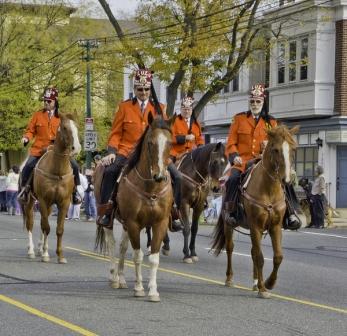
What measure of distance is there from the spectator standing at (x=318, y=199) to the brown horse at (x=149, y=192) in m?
16.9

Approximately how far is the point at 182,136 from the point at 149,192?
5.81 metres

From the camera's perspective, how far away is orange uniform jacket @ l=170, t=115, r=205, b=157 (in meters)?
16.6

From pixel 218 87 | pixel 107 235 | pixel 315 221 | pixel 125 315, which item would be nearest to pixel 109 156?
pixel 107 235

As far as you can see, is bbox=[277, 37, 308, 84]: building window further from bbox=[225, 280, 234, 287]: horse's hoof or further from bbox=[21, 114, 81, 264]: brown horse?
bbox=[225, 280, 234, 287]: horse's hoof

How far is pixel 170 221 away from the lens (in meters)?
12.2

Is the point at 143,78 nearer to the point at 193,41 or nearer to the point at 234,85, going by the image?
the point at 193,41

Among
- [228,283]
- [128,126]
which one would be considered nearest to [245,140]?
[128,126]

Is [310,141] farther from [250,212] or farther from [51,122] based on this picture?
[250,212]

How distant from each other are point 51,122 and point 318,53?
2237 centimetres

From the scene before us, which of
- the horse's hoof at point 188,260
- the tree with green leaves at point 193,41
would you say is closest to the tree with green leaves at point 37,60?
the tree with green leaves at point 193,41

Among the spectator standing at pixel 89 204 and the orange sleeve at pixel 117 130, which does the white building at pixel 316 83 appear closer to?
the spectator standing at pixel 89 204

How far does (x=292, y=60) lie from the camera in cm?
3859

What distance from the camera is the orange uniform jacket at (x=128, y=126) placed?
1192cm

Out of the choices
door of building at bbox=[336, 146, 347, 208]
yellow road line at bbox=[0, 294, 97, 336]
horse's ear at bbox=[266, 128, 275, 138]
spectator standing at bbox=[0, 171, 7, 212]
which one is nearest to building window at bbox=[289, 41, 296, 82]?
door of building at bbox=[336, 146, 347, 208]
